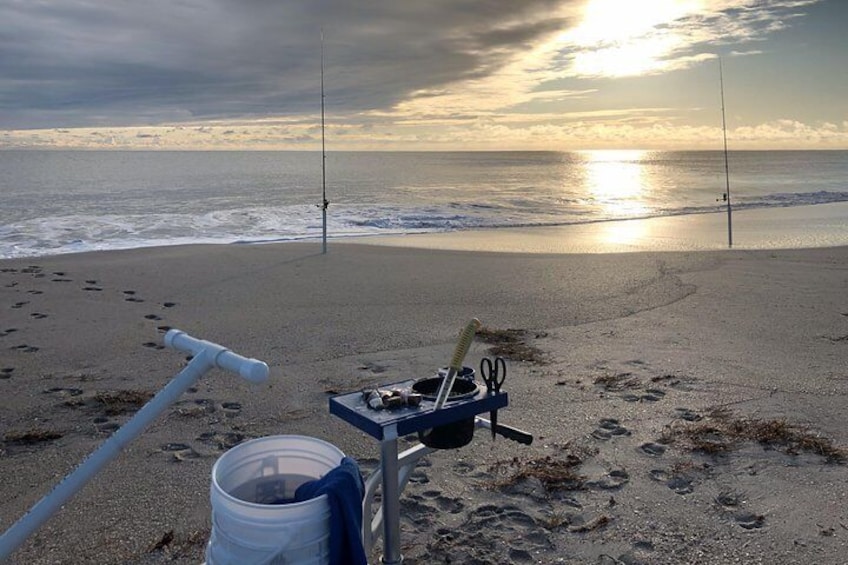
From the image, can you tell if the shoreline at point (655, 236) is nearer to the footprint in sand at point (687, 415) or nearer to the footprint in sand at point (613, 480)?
the footprint in sand at point (687, 415)

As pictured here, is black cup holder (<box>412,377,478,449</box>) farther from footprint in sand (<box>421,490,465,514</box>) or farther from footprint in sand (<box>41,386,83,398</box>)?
footprint in sand (<box>41,386,83,398</box>)

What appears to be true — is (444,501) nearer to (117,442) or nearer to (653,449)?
(653,449)

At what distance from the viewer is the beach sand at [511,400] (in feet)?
11.0

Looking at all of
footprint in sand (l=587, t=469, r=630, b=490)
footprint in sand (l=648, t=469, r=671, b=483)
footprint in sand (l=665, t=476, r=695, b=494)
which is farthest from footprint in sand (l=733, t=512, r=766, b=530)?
footprint in sand (l=587, t=469, r=630, b=490)

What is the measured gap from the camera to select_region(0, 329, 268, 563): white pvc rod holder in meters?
1.83

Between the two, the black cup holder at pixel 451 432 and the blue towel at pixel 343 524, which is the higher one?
the black cup holder at pixel 451 432

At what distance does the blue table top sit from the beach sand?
111 centimetres

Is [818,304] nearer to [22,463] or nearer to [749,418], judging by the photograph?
[749,418]

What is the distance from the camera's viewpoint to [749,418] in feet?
15.2

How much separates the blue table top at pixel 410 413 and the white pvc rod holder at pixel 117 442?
0.45m

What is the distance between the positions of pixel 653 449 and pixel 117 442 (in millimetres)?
3231

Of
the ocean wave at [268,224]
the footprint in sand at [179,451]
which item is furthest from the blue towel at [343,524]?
the ocean wave at [268,224]

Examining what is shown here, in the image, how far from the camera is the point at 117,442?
1.91 meters

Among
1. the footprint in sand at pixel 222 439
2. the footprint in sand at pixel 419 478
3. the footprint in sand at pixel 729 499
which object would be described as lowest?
the footprint in sand at pixel 729 499
